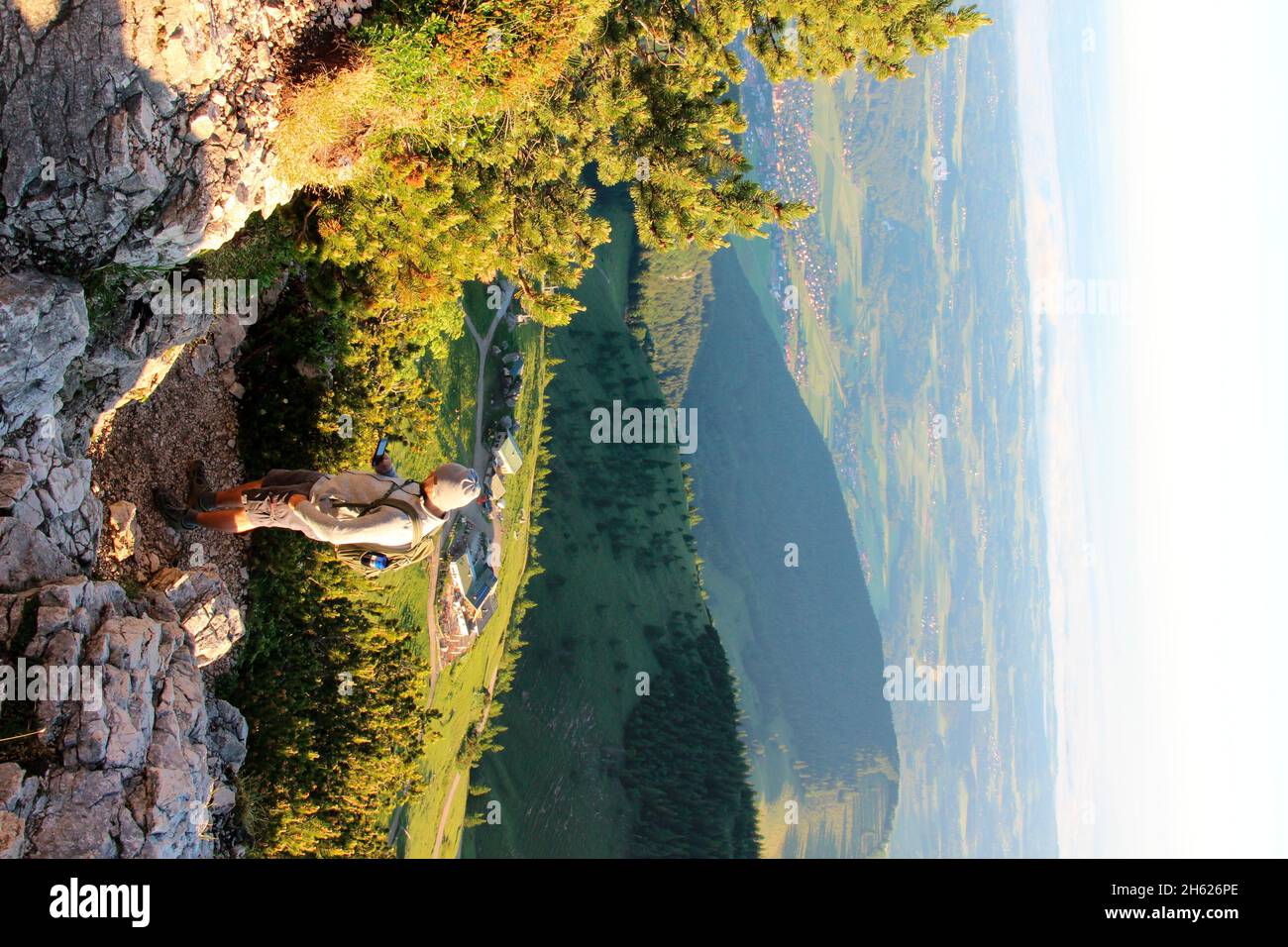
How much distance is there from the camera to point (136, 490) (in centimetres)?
1189

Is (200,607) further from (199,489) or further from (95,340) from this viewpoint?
(95,340)

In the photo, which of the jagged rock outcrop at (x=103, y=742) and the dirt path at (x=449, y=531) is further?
the dirt path at (x=449, y=531)

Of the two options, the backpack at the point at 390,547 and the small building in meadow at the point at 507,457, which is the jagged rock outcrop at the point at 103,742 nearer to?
the backpack at the point at 390,547

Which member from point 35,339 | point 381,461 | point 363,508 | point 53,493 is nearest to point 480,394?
point 381,461

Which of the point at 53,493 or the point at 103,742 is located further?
the point at 53,493

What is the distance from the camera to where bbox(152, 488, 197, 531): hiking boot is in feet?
40.2

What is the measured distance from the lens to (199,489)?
1312 cm

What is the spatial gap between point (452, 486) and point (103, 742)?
485cm

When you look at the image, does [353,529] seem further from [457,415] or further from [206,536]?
[457,415]

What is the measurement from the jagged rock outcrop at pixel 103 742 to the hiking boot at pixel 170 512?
2.34 m

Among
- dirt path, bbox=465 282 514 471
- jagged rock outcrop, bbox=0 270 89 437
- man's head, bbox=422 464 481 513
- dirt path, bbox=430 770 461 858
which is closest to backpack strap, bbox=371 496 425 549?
man's head, bbox=422 464 481 513

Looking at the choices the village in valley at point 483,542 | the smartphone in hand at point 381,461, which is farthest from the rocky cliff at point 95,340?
the village in valley at point 483,542

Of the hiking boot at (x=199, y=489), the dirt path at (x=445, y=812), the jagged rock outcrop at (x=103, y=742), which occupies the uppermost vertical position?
the hiking boot at (x=199, y=489)

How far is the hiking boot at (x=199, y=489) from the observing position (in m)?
12.6
